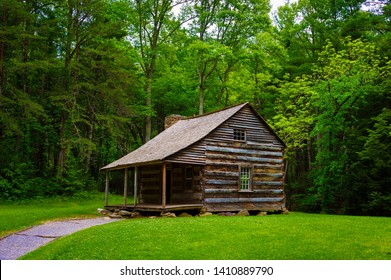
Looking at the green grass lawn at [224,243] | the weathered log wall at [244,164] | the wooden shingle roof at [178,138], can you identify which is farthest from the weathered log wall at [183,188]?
the green grass lawn at [224,243]

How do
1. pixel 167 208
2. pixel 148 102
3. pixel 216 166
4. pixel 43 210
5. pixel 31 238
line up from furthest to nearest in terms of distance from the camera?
pixel 148 102 < pixel 43 210 < pixel 216 166 < pixel 167 208 < pixel 31 238

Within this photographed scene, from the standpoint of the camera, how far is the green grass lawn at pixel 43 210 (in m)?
20.8

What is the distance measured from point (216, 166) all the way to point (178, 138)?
A: 3.38 metres

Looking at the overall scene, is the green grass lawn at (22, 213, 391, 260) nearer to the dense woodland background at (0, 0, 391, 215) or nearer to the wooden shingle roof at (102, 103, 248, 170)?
the wooden shingle roof at (102, 103, 248, 170)

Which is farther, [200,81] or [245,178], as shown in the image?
[200,81]

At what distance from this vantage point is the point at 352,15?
3850 centimetres

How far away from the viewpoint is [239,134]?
1037 inches

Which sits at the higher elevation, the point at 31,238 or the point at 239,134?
the point at 239,134

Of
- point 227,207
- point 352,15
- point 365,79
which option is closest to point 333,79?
point 365,79

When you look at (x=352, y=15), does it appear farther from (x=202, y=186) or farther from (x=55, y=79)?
(x=55, y=79)

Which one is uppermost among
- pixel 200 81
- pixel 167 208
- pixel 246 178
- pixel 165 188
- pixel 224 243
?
pixel 200 81

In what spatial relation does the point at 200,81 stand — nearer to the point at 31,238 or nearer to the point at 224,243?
the point at 31,238

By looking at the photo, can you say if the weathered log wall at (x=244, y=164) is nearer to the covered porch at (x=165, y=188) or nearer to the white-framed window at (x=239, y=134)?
the white-framed window at (x=239, y=134)

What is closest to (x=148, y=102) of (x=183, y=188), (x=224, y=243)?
(x=183, y=188)
